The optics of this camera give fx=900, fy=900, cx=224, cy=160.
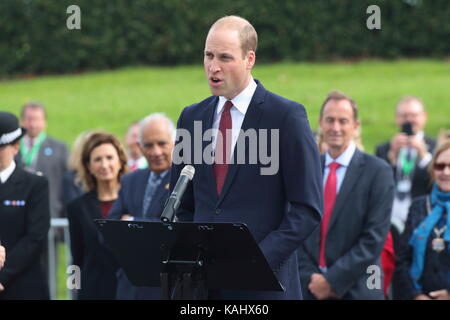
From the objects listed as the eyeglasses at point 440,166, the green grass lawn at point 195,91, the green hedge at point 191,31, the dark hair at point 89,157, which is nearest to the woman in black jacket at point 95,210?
the dark hair at point 89,157

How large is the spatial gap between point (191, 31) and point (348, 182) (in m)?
15.9

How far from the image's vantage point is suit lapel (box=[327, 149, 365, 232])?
6.17m

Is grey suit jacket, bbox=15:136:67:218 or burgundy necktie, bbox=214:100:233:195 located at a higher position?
burgundy necktie, bbox=214:100:233:195

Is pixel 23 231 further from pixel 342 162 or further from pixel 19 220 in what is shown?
pixel 342 162

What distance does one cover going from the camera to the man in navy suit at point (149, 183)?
6309 millimetres

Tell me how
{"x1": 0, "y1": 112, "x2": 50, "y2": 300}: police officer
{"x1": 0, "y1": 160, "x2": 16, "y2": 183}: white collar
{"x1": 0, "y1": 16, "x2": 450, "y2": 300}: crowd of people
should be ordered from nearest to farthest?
{"x1": 0, "y1": 16, "x2": 450, "y2": 300}: crowd of people → {"x1": 0, "y1": 112, "x2": 50, "y2": 300}: police officer → {"x1": 0, "y1": 160, "x2": 16, "y2": 183}: white collar

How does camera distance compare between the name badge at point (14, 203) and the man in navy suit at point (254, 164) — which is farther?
the name badge at point (14, 203)

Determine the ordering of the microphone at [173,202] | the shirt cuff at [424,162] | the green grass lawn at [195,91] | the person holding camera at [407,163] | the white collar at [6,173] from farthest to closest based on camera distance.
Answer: the green grass lawn at [195,91]
the shirt cuff at [424,162]
the person holding camera at [407,163]
the white collar at [6,173]
the microphone at [173,202]

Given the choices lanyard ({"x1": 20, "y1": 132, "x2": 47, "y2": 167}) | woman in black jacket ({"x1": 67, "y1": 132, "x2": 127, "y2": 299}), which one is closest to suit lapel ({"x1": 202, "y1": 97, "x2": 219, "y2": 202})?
woman in black jacket ({"x1": 67, "y1": 132, "x2": 127, "y2": 299})

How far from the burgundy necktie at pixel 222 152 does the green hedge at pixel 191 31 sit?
1635 centimetres

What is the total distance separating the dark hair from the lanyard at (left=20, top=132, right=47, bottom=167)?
11.8 feet

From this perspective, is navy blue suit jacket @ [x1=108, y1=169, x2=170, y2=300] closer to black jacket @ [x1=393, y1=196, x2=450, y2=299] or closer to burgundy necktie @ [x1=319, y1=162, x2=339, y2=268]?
burgundy necktie @ [x1=319, y1=162, x2=339, y2=268]

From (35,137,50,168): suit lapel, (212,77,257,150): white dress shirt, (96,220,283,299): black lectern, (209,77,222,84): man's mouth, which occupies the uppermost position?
(209,77,222,84): man's mouth

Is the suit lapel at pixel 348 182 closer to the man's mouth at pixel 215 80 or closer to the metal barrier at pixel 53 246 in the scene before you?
the man's mouth at pixel 215 80
